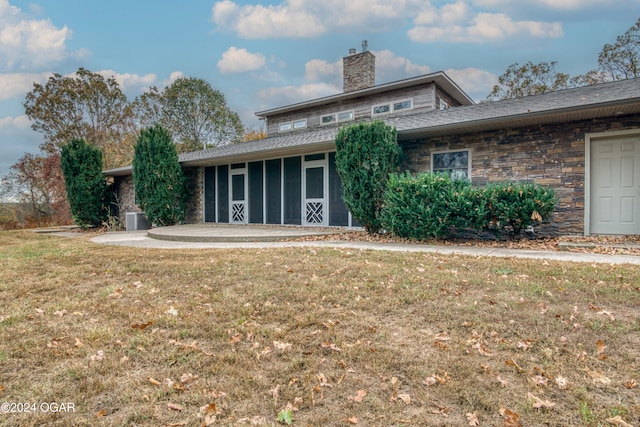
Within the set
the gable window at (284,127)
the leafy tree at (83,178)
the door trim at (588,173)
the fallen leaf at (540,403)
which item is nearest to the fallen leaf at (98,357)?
the fallen leaf at (540,403)

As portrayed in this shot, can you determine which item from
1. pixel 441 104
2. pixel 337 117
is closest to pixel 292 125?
pixel 337 117

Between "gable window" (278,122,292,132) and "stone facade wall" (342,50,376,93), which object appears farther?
"gable window" (278,122,292,132)

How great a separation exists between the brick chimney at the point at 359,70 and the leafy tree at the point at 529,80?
10.0 m

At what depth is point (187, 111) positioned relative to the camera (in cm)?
2620

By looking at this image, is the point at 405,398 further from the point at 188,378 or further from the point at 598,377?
the point at 188,378

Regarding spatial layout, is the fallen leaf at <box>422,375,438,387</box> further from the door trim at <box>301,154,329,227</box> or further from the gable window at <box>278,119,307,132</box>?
the gable window at <box>278,119,307,132</box>

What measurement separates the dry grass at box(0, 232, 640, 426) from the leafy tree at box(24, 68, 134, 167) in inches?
Answer: 899

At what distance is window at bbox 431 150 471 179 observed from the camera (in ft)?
28.2

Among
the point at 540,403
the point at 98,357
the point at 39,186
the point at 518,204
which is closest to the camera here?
the point at 540,403

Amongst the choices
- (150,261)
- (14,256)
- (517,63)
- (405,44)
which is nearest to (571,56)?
(517,63)

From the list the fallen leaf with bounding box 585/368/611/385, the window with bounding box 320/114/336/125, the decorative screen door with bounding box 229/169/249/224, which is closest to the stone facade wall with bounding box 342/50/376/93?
the window with bounding box 320/114/336/125

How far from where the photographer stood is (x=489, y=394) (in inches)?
85.7

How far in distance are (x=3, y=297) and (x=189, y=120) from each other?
80.0 feet

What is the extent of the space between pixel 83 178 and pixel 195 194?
4.55 m
